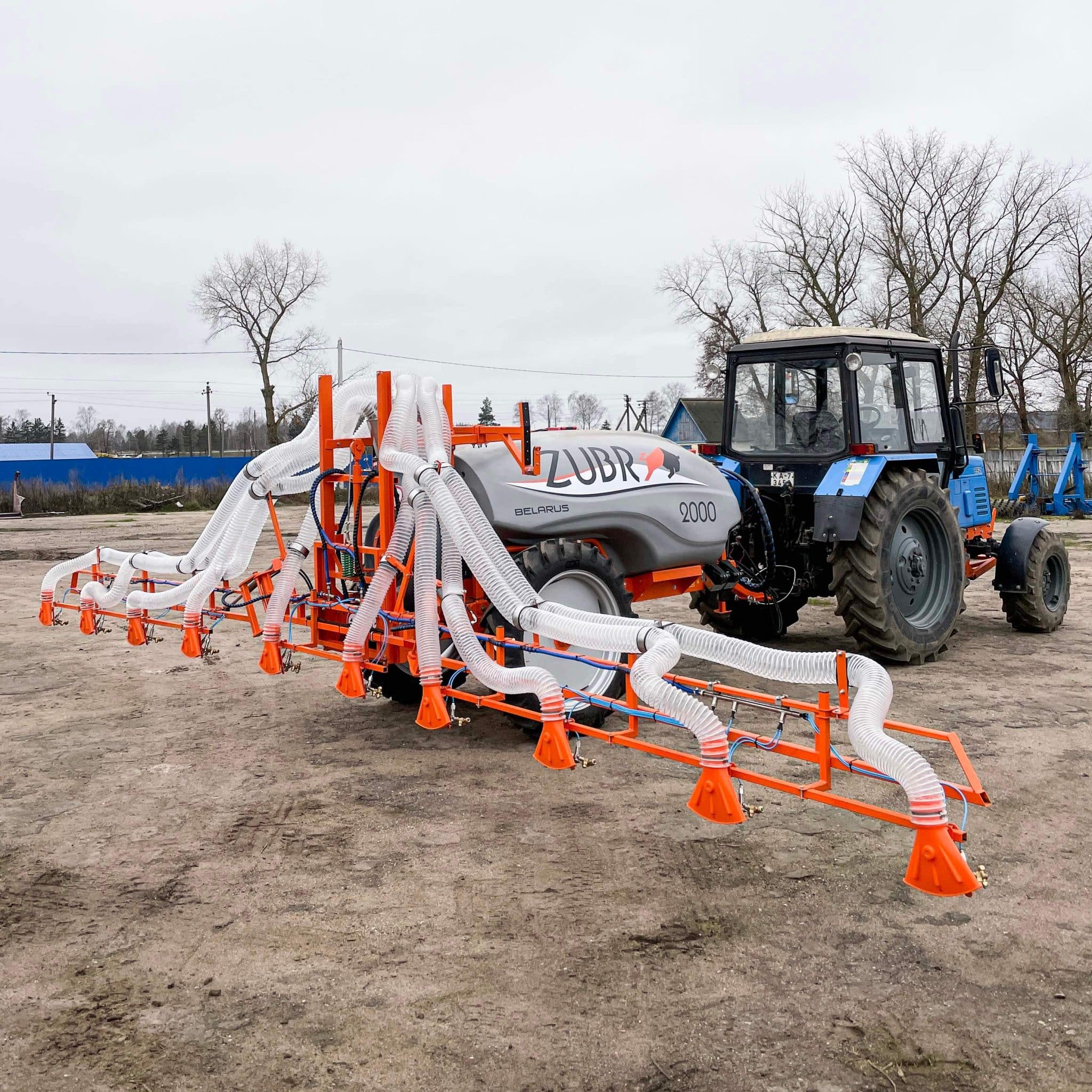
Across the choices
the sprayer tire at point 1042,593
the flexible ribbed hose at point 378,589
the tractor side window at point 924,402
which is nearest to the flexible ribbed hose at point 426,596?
the flexible ribbed hose at point 378,589

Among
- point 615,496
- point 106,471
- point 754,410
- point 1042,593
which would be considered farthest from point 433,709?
point 106,471

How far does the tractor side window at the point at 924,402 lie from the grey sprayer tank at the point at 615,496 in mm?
2133

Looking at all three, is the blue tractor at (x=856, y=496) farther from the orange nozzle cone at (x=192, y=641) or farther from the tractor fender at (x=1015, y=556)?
the orange nozzle cone at (x=192, y=641)

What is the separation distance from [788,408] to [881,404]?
0.67 metres

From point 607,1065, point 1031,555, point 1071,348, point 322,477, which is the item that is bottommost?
point 607,1065

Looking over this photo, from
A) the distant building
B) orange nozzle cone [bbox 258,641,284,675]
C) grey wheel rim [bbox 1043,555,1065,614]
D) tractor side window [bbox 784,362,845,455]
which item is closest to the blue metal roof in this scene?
the distant building

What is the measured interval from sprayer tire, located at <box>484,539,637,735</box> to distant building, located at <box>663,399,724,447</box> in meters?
26.0

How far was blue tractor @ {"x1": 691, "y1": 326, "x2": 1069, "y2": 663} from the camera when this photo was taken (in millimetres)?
7246

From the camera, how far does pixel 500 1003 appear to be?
3080 mm

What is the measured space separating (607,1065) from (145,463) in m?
30.0

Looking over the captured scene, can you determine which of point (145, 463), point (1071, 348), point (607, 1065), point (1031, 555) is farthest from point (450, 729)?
point (1071, 348)

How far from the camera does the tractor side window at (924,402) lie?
26.1 feet

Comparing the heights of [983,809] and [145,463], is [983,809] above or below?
below

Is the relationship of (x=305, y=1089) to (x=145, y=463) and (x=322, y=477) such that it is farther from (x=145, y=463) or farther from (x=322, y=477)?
(x=145, y=463)
